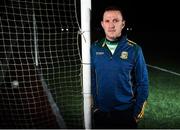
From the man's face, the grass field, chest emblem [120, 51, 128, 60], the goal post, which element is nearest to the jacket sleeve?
chest emblem [120, 51, 128, 60]

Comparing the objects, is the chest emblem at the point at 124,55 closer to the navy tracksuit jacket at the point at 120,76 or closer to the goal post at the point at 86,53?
the navy tracksuit jacket at the point at 120,76

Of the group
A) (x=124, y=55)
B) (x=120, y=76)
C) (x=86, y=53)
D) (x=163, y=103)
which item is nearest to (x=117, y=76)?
(x=120, y=76)

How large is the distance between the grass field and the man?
9.82ft

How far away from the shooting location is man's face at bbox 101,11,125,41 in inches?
141

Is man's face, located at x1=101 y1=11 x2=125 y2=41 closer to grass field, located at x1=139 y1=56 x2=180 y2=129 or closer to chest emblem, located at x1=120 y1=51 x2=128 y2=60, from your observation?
chest emblem, located at x1=120 y1=51 x2=128 y2=60

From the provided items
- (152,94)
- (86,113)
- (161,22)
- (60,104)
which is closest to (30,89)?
(60,104)

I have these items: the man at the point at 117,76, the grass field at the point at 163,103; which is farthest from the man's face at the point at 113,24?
the grass field at the point at 163,103

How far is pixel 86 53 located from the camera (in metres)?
3.76

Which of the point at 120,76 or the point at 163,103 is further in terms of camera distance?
the point at 163,103

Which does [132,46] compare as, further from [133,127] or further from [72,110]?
[72,110]

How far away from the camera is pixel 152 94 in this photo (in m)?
9.53

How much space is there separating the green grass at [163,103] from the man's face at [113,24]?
3338 millimetres

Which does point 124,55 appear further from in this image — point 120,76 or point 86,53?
point 86,53

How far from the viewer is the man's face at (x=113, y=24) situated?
11.8ft
